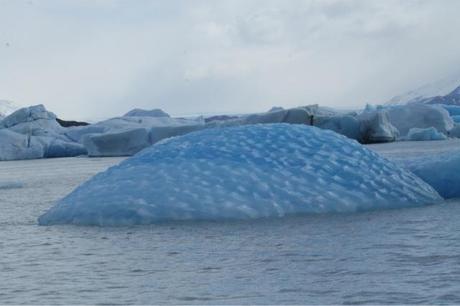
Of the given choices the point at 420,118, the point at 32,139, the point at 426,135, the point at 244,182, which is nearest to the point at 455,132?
the point at 420,118

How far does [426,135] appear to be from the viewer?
921 inches

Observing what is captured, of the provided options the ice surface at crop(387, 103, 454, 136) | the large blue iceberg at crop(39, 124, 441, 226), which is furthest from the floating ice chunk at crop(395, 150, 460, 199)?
the ice surface at crop(387, 103, 454, 136)

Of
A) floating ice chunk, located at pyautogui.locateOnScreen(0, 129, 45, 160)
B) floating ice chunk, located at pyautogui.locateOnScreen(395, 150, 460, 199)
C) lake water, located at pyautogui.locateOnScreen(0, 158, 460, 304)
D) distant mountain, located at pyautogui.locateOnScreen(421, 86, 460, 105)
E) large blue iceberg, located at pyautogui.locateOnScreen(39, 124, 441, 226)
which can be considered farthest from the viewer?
distant mountain, located at pyautogui.locateOnScreen(421, 86, 460, 105)

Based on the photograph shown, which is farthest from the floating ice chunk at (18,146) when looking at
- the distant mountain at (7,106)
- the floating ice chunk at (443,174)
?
the distant mountain at (7,106)

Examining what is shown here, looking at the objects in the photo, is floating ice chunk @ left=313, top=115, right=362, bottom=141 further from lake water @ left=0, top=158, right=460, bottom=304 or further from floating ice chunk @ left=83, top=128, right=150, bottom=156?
lake water @ left=0, top=158, right=460, bottom=304

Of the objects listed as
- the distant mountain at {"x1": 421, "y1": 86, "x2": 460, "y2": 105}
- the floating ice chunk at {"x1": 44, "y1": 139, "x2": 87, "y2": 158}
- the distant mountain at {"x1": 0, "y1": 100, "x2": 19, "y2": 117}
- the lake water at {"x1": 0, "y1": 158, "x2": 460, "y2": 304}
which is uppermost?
the distant mountain at {"x1": 421, "y1": 86, "x2": 460, "y2": 105}

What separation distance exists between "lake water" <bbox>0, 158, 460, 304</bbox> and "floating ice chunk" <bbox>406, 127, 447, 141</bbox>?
1849cm

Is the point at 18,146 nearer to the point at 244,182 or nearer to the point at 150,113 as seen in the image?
the point at 150,113

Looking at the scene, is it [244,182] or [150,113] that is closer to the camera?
[244,182]

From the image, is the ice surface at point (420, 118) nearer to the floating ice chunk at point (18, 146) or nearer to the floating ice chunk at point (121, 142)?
the floating ice chunk at point (121, 142)

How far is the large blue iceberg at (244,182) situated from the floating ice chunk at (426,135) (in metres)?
18.0

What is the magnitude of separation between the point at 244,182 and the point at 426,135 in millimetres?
19013

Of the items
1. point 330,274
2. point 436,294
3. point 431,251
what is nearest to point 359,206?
point 431,251

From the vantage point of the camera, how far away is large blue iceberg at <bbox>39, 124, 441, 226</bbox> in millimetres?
5039
